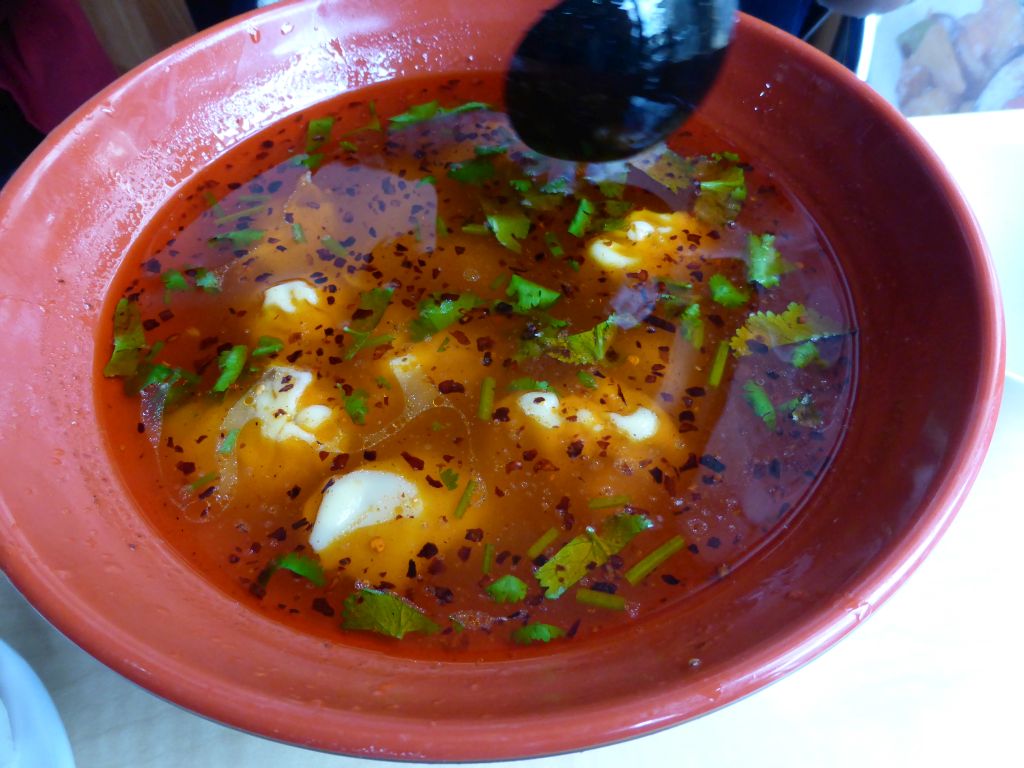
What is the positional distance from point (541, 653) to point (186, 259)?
782 millimetres

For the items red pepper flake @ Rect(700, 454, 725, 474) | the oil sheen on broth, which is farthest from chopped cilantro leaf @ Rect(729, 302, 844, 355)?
red pepper flake @ Rect(700, 454, 725, 474)

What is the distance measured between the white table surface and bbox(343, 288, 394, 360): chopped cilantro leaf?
1.61 ft

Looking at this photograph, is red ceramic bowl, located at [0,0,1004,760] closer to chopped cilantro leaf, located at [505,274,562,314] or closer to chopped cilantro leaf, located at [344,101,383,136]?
chopped cilantro leaf, located at [344,101,383,136]

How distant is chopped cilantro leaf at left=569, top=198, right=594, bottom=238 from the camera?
45.5 inches

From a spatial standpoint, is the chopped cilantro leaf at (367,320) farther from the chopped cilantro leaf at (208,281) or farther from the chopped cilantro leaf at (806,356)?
the chopped cilantro leaf at (806,356)

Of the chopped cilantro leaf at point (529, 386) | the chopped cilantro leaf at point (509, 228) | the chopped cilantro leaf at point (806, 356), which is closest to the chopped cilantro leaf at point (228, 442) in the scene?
the chopped cilantro leaf at point (529, 386)

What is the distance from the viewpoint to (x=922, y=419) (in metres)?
0.83

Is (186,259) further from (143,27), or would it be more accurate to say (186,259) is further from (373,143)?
(143,27)

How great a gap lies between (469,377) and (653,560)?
0.34 metres

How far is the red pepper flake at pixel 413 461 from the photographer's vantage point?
94 cm

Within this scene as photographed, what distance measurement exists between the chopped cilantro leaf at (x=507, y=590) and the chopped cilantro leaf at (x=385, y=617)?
0.24 feet

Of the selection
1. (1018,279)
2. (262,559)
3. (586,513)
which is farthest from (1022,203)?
(262,559)

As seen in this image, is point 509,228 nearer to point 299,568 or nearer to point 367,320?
point 367,320

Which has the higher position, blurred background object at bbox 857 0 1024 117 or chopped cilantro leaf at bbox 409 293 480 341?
chopped cilantro leaf at bbox 409 293 480 341
